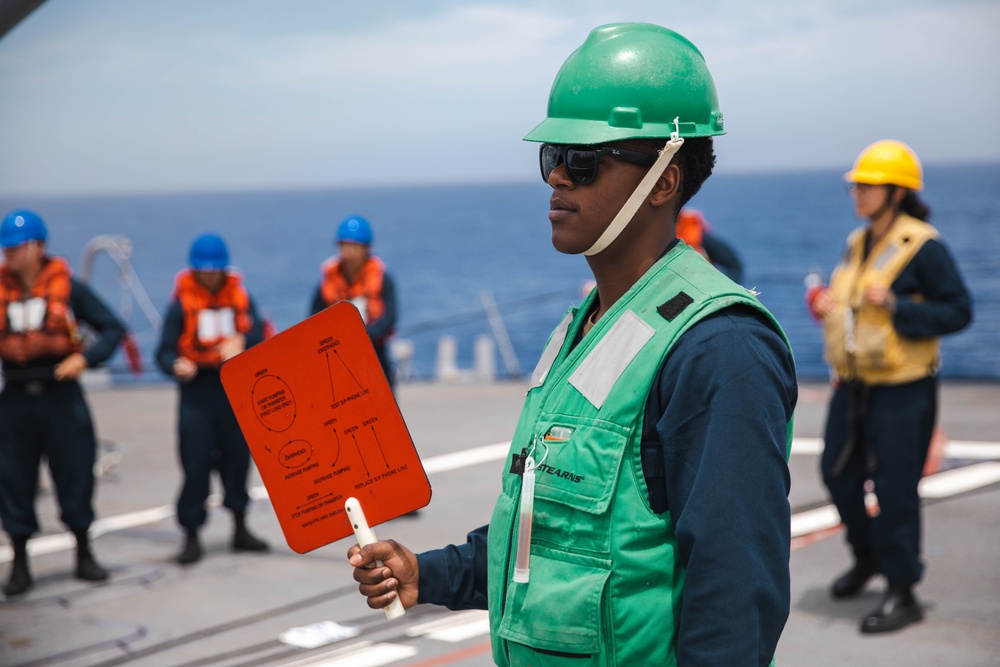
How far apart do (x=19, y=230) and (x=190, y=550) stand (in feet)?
7.90

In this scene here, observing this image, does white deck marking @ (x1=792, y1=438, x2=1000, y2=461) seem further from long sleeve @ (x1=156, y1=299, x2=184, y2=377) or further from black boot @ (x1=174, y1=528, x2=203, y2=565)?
long sleeve @ (x1=156, y1=299, x2=184, y2=377)

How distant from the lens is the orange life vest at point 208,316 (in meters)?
8.23

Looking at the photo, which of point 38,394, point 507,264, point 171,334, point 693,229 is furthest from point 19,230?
point 507,264

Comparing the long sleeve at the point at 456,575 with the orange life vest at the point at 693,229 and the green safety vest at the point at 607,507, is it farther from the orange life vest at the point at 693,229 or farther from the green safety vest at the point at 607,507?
the orange life vest at the point at 693,229

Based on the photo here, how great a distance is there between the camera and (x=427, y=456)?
11.0 metres

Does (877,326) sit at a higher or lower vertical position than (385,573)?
lower

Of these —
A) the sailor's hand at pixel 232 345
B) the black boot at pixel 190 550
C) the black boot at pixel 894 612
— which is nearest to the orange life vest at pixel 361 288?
the sailor's hand at pixel 232 345

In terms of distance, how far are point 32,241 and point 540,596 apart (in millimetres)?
6341

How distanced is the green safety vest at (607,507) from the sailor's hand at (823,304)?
423cm

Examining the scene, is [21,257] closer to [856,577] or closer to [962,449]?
[856,577]

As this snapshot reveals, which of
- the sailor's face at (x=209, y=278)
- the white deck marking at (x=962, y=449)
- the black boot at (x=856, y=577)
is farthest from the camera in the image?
the white deck marking at (x=962, y=449)

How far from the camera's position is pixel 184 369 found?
318 inches

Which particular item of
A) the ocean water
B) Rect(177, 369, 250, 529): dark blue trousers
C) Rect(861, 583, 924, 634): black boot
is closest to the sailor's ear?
Rect(861, 583, 924, 634): black boot

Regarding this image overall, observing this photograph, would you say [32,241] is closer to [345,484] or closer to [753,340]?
[345,484]
